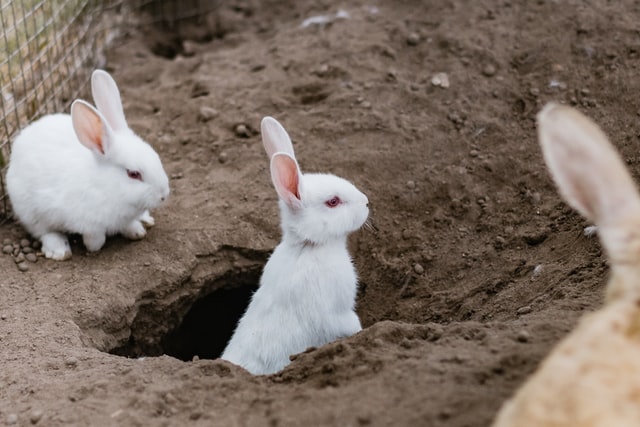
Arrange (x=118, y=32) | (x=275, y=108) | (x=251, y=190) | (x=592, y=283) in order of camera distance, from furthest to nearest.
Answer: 1. (x=118, y=32)
2. (x=275, y=108)
3. (x=251, y=190)
4. (x=592, y=283)

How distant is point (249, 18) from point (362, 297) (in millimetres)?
4089

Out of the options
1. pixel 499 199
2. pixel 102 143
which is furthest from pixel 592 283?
pixel 102 143

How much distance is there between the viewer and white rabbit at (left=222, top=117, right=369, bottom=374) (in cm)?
455

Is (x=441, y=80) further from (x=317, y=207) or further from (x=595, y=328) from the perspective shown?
(x=595, y=328)

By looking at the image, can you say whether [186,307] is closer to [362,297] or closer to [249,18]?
[362,297]

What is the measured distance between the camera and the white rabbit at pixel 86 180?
17.0ft

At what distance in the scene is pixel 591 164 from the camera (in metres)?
2.57

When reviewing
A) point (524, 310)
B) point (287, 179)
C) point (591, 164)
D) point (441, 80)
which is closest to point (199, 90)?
point (441, 80)

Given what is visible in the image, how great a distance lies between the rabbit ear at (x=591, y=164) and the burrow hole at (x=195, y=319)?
3.23 metres

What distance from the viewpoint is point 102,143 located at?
16.9 feet

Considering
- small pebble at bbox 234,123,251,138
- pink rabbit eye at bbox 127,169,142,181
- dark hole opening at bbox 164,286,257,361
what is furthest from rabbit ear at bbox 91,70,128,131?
dark hole opening at bbox 164,286,257,361

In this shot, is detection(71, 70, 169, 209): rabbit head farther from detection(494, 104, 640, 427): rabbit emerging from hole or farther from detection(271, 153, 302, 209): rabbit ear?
detection(494, 104, 640, 427): rabbit emerging from hole

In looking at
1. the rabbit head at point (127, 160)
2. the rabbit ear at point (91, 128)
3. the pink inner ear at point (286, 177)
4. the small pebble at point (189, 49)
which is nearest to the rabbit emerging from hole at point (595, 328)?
the pink inner ear at point (286, 177)

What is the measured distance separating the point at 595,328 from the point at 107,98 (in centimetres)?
391
